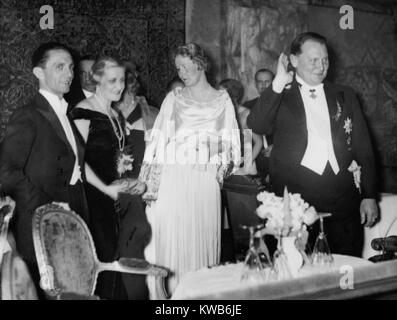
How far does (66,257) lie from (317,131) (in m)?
1.90

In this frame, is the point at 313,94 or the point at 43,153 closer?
the point at 43,153

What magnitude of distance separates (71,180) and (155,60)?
0.95 m

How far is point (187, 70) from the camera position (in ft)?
12.2

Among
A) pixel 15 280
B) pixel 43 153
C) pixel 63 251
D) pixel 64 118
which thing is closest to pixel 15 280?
pixel 15 280

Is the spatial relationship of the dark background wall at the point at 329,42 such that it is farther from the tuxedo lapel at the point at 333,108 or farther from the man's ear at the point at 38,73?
the man's ear at the point at 38,73

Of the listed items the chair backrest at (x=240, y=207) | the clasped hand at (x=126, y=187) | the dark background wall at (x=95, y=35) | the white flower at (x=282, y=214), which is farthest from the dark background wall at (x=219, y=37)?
the white flower at (x=282, y=214)

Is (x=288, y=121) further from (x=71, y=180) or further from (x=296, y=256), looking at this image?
(x=71, y=180)

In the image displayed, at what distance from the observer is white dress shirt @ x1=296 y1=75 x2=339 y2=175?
3.90 meters

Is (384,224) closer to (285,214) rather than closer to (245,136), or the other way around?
(245,136)

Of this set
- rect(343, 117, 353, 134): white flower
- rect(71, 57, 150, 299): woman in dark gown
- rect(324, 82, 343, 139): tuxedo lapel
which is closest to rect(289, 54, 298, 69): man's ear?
rect(324, 82, 343, 139): tuxedo lapel

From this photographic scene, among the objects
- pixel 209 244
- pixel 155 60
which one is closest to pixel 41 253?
pixel 209 244

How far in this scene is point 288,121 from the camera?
3.87m

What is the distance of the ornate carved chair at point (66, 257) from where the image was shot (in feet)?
9.83

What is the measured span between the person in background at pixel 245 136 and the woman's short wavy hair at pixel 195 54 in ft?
0.56
